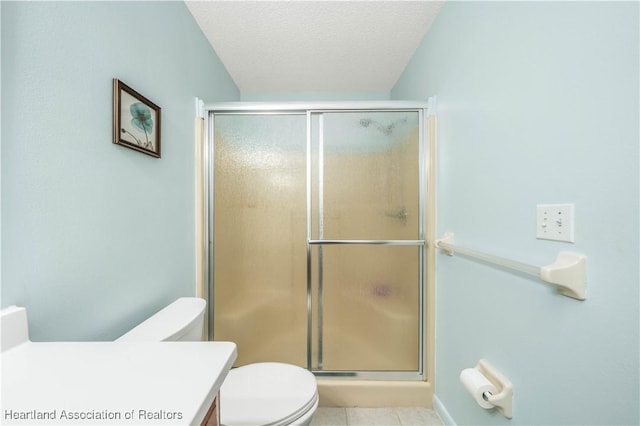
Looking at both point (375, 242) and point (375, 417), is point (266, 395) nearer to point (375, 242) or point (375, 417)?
point (375, 417)

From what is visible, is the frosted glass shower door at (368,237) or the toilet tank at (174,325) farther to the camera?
the frosted glass shower door at (368,237)

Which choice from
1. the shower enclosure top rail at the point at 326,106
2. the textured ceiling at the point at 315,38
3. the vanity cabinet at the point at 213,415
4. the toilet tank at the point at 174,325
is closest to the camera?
the vanity cabinet at the point at 213,415

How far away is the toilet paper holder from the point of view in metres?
1.01

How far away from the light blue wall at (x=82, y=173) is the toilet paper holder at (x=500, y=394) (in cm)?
140

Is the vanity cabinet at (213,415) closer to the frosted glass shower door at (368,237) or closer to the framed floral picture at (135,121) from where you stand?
the framed floral picture at (135,121)

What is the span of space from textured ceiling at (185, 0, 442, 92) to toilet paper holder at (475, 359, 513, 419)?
1.85 metres

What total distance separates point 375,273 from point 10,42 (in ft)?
5.69

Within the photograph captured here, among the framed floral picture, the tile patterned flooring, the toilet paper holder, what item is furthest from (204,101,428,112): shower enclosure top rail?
the tile patterned flooring

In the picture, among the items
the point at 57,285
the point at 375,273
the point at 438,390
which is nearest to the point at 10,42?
the point at 57,285

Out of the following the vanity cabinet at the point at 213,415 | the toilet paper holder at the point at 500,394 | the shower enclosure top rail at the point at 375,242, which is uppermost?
the shower enclosure top rail at the point at 375,242

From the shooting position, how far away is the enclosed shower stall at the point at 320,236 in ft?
5.75

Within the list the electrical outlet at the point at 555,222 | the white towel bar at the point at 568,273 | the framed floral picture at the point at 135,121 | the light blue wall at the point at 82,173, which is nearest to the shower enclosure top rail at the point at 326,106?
the light blue wall at the point at 82,173

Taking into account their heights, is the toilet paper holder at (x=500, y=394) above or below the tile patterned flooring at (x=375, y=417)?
above

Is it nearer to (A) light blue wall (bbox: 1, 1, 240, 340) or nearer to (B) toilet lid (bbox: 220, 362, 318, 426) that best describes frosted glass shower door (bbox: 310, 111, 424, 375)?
(B) toilet lid (bbox: 220, 362, 318, 426)
